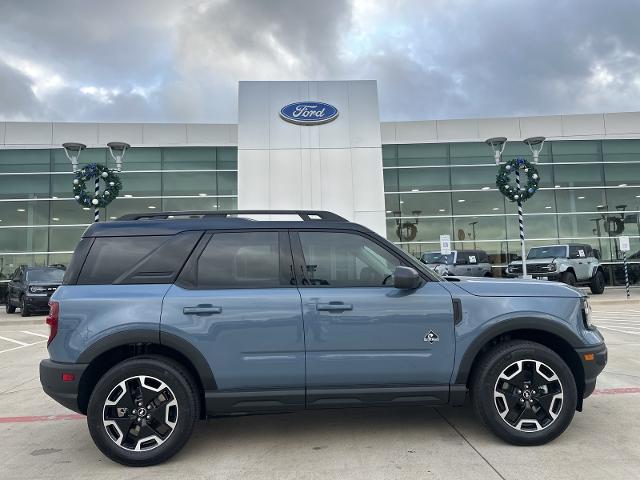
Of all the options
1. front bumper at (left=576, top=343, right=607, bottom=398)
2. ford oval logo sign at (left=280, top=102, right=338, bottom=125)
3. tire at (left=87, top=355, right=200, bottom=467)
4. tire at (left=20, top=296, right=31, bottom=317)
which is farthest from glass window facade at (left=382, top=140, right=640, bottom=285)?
tire at (left=87, top=355, right=200, bottom=467)

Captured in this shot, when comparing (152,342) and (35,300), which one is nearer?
(152,342)

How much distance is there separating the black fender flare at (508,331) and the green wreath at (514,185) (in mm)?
16159

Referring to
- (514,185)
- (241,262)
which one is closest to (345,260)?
(241,262)

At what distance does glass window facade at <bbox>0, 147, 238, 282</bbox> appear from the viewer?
75.3ft

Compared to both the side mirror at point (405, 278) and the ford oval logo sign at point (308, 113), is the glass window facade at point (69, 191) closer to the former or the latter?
the ford oval logo sign at point (308, 113)

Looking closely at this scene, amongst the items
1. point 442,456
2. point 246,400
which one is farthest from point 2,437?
point 442,456

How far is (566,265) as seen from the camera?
18141mm

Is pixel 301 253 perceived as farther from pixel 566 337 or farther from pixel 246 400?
pixel 566 337

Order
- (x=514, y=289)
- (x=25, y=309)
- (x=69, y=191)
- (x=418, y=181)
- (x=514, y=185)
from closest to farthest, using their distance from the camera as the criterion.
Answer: (x=514, y=289)
(x=25, y=309)
(x=514, y=185)
(x=69, y=191)
(x=418, y=181)

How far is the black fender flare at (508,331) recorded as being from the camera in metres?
3.81

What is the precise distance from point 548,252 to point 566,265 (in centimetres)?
96

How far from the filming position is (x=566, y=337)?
12.8 ft

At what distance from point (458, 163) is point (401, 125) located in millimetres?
3485

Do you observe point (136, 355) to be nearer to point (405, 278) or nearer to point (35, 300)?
point (405, 278)
